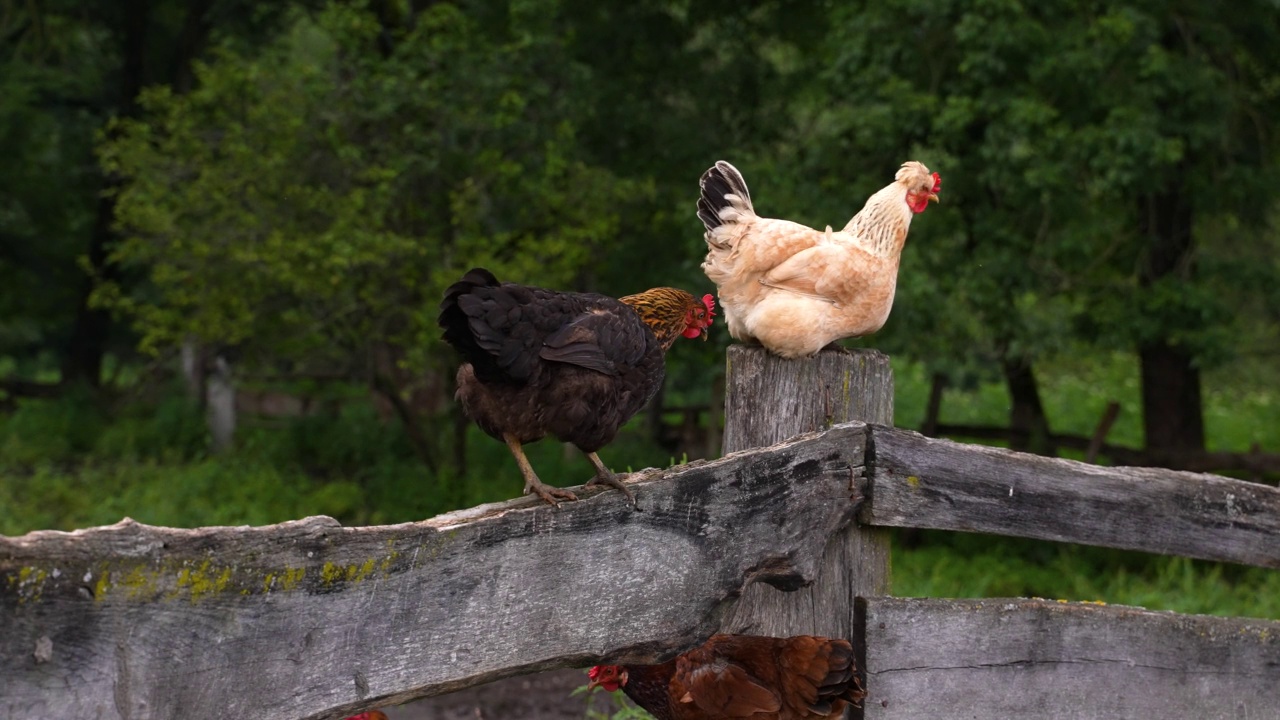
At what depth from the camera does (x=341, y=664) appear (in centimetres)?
188

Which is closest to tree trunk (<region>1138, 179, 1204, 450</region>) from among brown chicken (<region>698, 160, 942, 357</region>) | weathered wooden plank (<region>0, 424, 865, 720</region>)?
brown chicken (<region>698, 160, 942, 357</region>)

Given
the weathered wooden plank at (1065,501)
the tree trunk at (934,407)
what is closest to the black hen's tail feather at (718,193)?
the weathered wooden plank at (1065,501)

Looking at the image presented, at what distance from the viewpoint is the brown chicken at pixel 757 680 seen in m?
2.49

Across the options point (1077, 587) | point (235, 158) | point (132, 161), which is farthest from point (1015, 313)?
point (132, 161)

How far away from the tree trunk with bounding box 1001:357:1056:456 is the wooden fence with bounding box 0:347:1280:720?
26.8 feet

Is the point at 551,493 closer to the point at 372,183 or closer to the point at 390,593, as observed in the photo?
the point at 390,593

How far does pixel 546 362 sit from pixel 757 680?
83 centimetres

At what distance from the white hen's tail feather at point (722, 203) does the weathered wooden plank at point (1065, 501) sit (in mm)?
980

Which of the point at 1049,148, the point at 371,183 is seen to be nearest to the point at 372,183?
the point at 371,183

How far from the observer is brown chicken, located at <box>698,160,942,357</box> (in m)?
3.21

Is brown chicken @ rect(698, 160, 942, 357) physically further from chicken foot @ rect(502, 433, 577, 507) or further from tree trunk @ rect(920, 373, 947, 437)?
tree trunk @ rect(920, 373, 947, 437)

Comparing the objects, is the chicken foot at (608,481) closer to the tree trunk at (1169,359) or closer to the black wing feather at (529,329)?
the black wing feather at (529,329)

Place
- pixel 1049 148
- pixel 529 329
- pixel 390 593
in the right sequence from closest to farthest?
pixel 390 593, pixel 529 329, pixel 1049 148

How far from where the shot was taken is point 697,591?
2383 millimetres
